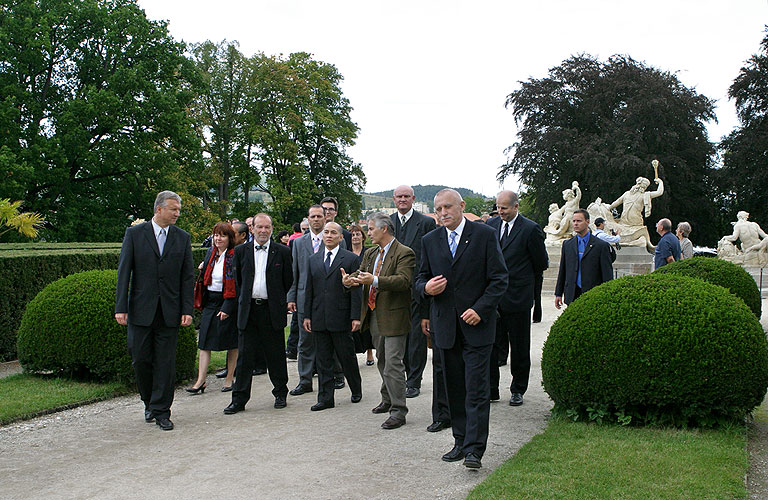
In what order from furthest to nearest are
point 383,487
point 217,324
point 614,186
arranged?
point 614,186
point 217,324
point 383,487

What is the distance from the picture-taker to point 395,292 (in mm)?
6785

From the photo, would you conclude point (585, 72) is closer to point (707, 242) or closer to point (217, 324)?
point (707, 242)

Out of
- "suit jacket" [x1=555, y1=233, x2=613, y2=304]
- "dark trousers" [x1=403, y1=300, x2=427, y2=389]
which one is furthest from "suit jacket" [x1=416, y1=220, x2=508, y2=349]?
"suit jacket" [x1=555, y1=233, x2=613, y2=304]

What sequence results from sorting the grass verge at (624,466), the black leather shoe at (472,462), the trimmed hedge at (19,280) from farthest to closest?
1. the trimmed hedge at (19,280)
2. the black leather shoe at (472,462)
3. the grass verge at (624,466)

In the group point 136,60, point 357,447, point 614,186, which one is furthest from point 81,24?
point 614,186

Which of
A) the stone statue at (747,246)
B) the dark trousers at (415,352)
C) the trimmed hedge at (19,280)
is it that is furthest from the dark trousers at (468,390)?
the stone statue at (747,246)

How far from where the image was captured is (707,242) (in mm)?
44188

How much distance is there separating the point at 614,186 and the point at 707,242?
778 cm

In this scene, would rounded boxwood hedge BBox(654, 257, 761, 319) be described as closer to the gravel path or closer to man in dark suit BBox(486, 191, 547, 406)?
man in dark suit BBox(486, 191, 547, 406)

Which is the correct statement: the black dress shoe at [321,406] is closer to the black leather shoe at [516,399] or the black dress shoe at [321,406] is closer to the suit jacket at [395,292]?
the suit jacket at [395,292]

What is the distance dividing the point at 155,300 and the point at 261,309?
1247 millimetres

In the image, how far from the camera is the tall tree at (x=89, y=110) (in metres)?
25.8

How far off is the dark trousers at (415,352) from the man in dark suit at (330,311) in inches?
23.9

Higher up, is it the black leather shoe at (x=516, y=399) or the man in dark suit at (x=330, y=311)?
the man in dark suit at (x=330, y=311)
